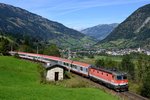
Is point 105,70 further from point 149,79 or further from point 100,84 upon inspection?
point 149,79

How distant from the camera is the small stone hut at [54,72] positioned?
2744 inches

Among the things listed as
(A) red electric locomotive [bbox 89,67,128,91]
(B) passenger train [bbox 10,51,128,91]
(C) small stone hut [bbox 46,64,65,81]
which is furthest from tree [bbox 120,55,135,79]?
(A) red electric locomotive [bbox 89,67,128,91]

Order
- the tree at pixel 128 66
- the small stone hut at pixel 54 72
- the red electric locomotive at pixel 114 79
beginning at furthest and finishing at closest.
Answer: the tree at pixel 128 66, the small stone hut at pixel 54 72, the red electric locomotive at pixel 114 79

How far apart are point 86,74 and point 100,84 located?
1038 cm

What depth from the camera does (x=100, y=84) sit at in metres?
69.8

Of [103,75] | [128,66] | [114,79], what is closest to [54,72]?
[103,75]

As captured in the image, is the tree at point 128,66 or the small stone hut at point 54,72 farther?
the tree at point 128,66

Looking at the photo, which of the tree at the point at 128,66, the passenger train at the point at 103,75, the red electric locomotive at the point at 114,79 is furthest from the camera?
the tree at the point at 128,66

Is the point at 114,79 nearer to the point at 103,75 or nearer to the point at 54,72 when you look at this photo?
the point at 103,75

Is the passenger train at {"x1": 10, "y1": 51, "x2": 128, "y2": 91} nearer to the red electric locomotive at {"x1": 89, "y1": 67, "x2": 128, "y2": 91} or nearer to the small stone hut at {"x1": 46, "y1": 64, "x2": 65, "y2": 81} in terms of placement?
the red electric locomotive at {"x1": 89, "y1": 67, "x2": 128, "y2": 91}

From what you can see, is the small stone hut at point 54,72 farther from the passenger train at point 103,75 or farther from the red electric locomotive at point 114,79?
the red electric locomotive at point 114,79

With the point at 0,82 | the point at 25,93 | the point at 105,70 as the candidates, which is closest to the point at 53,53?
the point at 105,70

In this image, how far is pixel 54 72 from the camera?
231 feet

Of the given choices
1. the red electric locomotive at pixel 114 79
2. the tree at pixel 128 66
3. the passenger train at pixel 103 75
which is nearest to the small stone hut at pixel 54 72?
the passenger train at pixel 103 75
